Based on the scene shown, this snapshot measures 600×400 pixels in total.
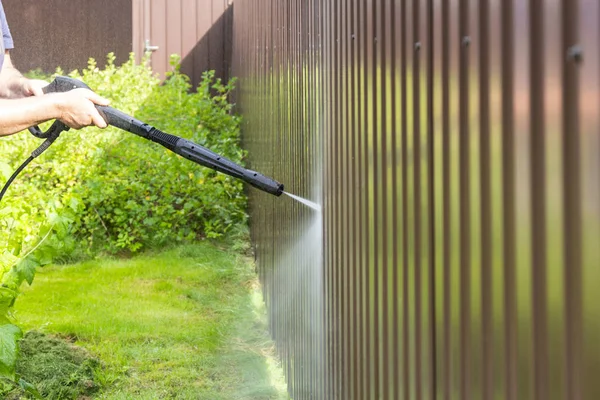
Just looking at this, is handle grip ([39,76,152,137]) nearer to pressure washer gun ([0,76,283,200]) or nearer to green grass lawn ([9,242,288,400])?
pressure washer gun ([0,76,283,200])

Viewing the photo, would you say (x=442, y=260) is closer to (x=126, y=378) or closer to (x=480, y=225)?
(x=480, y=225)

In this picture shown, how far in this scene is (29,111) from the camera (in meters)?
3.68

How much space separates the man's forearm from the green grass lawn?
167 cm

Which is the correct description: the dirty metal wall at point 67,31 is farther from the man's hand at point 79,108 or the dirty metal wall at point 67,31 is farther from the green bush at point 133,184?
the man's hand at point 79,108

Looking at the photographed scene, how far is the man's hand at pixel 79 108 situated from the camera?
3.71 meters

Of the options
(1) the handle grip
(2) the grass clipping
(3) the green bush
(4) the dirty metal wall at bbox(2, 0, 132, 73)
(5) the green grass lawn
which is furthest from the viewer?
(4) the dirty metal wall at bbox(2, 0, 132, 73)

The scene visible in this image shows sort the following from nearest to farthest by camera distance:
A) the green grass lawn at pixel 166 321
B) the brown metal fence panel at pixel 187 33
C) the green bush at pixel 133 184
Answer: the green grass lawn at pixel 166 321, the green bush at pixel 133 184, the brown metal fence panel at pixel 187 33

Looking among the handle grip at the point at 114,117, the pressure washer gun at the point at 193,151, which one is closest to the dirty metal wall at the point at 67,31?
the handle grip at the point at 114,117

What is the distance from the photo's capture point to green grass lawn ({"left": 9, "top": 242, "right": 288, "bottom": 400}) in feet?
15.9

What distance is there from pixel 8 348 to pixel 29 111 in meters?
1.04

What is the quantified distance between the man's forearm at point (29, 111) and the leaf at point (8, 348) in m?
0.91

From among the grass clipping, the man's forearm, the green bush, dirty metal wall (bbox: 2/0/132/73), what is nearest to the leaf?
the man's forearm

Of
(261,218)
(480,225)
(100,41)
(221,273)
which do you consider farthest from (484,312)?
(100,41)

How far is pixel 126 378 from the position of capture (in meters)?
4.93
